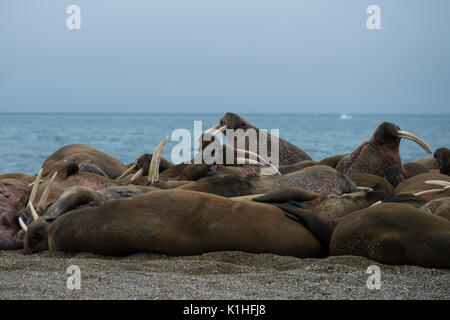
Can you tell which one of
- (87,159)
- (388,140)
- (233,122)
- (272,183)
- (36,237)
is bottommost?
(36,237)

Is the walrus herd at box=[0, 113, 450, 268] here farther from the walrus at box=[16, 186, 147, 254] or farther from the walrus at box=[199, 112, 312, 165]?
the walrus at box=[199, 112, 312, 165]

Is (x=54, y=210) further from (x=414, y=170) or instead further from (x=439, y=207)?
(x=414, y=170)

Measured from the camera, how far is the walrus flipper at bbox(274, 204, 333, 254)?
5.46 meters

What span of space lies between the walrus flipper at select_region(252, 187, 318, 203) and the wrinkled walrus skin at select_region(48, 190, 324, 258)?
0.82ft

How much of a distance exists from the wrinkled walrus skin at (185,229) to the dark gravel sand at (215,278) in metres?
0.13

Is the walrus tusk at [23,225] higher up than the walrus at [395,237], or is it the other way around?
the walrus at [395,237]

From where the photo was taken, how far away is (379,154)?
974 cm

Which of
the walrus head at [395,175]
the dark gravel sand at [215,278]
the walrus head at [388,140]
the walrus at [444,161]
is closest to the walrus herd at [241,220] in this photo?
the dark gravel sand at [215,278]

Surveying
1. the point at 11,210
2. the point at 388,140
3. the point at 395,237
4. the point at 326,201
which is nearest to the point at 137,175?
the point at 11,210

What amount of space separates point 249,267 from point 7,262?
1.98m

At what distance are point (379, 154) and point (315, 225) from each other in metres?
4.60

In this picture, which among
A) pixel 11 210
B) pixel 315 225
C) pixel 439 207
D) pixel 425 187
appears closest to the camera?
pixel 315 225

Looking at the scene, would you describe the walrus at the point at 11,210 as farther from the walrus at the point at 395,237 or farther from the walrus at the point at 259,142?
the walrus at the point at 395,237

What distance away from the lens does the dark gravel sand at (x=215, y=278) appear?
3.85 m
